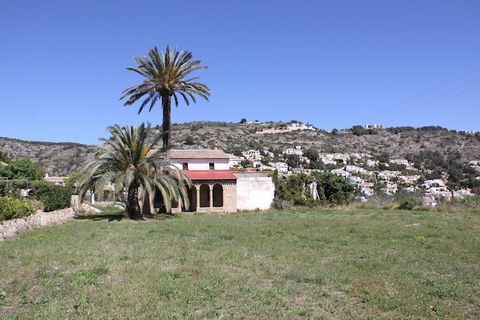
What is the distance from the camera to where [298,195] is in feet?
137

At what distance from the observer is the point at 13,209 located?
19984 millimetres

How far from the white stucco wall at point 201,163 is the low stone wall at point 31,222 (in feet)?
48.6

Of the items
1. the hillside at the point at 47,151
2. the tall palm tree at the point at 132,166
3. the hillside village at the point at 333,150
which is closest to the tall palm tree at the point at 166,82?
the tall palm tree at the point at 132,166

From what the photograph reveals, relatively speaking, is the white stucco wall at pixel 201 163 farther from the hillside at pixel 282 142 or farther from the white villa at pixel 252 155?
the white villa at pixel 252 155

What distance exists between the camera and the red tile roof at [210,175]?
131 feet

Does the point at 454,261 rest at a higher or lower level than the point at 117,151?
lower

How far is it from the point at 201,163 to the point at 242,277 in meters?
33.1

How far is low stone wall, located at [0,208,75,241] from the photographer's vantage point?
18.5m

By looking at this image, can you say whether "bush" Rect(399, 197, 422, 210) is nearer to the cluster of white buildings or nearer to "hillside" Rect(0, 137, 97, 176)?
"hillside" Rect(0, 137, 97, 176)

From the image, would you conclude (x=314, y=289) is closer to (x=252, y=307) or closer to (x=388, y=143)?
(x=252, y=307)

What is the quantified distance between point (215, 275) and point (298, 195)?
31.6 meters

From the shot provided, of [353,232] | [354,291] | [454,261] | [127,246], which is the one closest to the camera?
A: [354,291]

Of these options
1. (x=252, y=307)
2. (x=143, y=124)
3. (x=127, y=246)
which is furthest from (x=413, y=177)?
(x=252, y=307)

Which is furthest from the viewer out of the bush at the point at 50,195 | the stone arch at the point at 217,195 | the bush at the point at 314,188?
the stone arch at the point at 217,195
